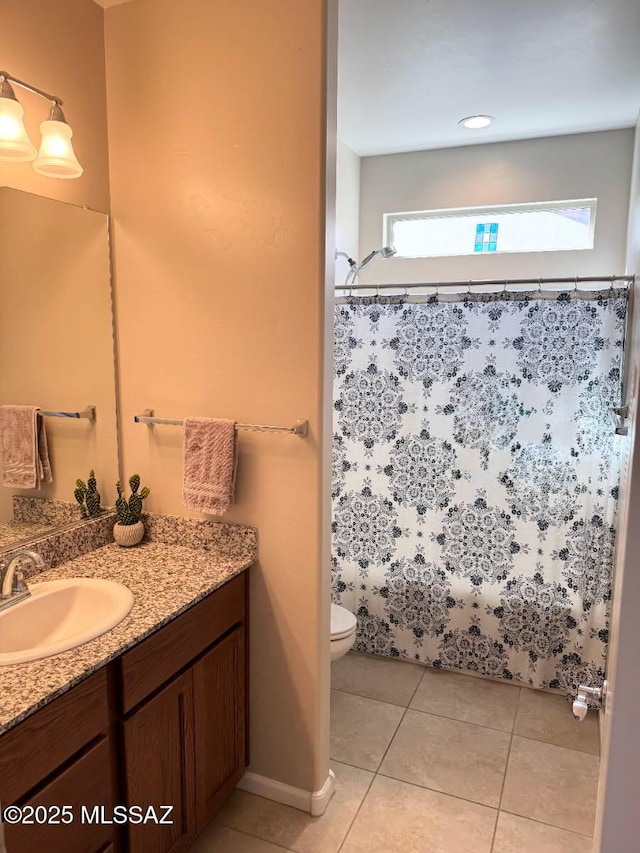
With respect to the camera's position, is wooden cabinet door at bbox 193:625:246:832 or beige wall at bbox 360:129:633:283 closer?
wooden cabinet door at bbox 193:625:246:832

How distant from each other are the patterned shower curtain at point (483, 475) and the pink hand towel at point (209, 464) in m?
1.07

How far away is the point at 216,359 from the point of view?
6.33ft

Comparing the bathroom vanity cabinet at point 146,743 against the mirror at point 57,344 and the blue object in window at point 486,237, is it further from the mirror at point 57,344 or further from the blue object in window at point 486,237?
the blue object in window at point 486,237

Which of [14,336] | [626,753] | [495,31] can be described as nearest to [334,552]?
[14,336]

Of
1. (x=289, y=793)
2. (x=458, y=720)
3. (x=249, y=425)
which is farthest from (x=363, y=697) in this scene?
(x=249, y=425)

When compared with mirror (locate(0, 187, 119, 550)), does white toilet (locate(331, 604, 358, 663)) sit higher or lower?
lower

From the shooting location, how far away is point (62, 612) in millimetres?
1662

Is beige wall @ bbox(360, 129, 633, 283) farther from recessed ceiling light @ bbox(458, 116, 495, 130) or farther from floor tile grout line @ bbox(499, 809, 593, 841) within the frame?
floor tile grout line @ bbox(499, 809, 593, 841)

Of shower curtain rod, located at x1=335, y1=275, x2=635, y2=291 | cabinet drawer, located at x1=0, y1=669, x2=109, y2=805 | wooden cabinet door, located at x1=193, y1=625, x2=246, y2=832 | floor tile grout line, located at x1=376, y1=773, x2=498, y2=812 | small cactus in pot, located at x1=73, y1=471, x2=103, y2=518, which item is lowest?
floor tile grout line, located at x1=376, y1=773, x2=498, y2=812

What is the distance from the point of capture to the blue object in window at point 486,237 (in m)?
3.39

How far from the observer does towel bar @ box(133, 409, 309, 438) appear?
1826 millimetres

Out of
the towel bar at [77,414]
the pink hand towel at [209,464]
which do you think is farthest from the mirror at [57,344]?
the pink hand towel at [209,464]

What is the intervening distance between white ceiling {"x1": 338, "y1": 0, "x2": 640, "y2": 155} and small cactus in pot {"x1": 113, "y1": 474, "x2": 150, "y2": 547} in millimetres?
1780

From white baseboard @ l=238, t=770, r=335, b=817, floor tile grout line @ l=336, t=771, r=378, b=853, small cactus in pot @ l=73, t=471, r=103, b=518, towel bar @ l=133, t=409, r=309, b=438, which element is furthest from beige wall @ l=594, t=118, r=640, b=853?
small cactus in pot @ l=73, t=471, r=103, b=518
